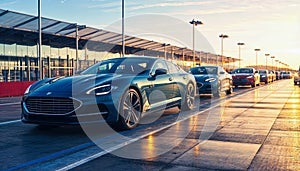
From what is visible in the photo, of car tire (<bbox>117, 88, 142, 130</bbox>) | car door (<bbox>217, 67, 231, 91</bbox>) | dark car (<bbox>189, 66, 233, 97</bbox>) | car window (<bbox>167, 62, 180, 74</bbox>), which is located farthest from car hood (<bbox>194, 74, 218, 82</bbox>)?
car tire (<bbox>117, 88, 142, 130</bbox>)

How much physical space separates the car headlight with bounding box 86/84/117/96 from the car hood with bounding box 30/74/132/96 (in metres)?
0.07

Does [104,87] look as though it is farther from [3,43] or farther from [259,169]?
[3,43]

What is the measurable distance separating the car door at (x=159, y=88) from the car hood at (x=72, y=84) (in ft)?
2.66

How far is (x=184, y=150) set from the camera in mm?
4965

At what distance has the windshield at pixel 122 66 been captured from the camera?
7.37m

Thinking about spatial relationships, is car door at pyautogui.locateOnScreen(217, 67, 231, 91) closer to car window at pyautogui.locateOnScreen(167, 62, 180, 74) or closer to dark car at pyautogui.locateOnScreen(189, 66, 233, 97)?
dark car at pyautogui.locateOnScreen(189, 66, 233, 97)

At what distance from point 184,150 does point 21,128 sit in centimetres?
371

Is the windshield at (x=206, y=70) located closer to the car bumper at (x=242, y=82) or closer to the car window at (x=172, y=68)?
the car window at (x=172, y=68)

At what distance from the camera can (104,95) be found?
6012 mm

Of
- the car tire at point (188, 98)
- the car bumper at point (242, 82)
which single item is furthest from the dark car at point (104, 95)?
the car bumper at point (242, 82)

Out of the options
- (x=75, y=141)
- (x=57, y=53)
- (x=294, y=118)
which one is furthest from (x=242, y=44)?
(x=75, y=141)

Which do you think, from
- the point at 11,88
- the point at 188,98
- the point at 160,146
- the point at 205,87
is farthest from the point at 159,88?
the point at 11,88

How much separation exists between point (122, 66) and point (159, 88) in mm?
983

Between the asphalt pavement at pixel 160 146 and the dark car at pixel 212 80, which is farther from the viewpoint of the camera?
the dark car at pixel 212 80
